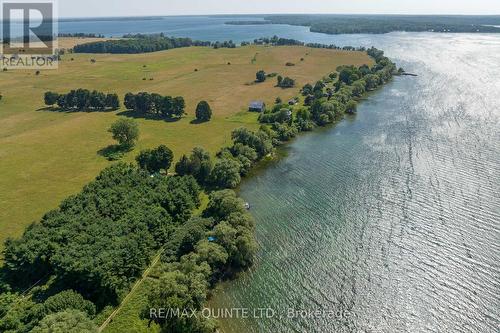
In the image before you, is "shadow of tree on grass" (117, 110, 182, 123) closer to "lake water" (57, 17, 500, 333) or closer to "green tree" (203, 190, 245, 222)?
"lake water" (57, 17, 500, 333)

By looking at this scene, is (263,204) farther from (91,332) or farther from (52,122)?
(52,122)

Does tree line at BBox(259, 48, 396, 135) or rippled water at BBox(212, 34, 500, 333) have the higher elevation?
tree line at BBox(259, 48, 396, 135)

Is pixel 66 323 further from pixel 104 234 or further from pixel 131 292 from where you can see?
pixel 104 234

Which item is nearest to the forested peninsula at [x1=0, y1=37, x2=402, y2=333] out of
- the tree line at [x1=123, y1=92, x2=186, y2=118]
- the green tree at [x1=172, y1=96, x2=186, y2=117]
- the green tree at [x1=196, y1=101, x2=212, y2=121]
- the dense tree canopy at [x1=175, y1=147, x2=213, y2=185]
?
the dense tree canopy at [x1=175, y1=147, x2=213, y2=185]

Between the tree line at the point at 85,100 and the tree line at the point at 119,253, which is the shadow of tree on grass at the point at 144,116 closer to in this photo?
the tree line at the point at 85,100

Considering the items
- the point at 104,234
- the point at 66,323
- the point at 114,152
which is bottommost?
the point at 66,323

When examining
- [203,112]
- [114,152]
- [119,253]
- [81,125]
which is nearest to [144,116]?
[81,125]

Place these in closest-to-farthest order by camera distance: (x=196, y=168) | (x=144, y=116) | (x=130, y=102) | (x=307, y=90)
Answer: (x=196, y=168) → (x=144, y=116) → (x=130, y=102) → (x=307, y=90)
